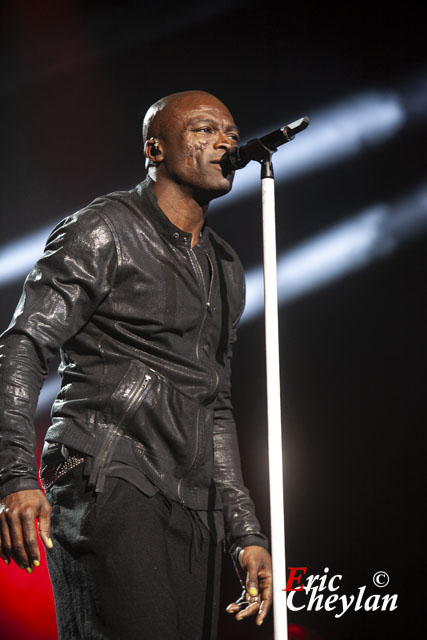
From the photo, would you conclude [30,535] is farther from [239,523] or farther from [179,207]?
[179,207]

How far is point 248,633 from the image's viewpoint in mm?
2949

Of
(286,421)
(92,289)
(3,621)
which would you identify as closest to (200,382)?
(92,289)

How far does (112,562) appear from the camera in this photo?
1.38 metres

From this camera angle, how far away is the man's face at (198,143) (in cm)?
176

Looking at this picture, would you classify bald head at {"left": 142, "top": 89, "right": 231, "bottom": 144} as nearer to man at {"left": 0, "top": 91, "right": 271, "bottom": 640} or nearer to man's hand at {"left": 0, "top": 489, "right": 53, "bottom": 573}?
man at {"left": 0, "top": 91, "right": 271, "bottom": 640}

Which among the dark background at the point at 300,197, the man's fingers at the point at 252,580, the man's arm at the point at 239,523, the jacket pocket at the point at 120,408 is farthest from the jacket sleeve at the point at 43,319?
the dark background at the point at 300,197

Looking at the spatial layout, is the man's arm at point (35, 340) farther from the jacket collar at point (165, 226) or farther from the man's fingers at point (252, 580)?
the man's fingers at point (252, 580)

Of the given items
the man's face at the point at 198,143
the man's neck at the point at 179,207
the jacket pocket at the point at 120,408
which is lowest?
the jacket pocket at the point at 120,408

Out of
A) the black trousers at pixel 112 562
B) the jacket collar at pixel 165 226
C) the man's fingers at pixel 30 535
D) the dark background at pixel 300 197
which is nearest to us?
the man's fingers at pixel 30 535

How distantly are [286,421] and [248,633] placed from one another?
0.85 metres

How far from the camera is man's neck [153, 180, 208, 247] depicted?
1.77m

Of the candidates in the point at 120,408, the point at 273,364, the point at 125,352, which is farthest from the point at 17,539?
the point at 273,364

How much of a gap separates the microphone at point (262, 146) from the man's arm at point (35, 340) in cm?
32

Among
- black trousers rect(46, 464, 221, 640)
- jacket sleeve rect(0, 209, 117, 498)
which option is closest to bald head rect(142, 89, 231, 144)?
jacket sleeve rect(0, 209, 117, 498)
